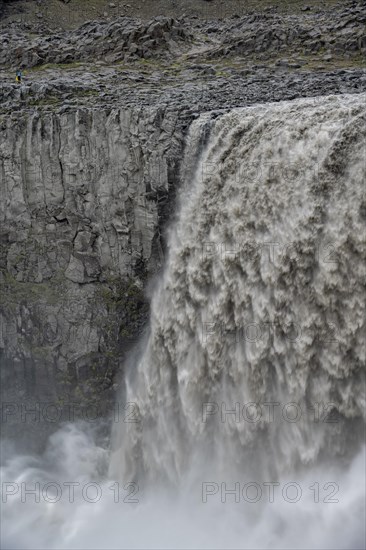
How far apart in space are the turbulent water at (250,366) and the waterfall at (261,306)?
47 mm

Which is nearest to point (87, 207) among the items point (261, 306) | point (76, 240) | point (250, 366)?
point (76, 240)

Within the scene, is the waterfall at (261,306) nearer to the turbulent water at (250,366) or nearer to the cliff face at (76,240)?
the turbulent water at (250,366)

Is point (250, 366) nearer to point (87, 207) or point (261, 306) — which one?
point (261, 306)

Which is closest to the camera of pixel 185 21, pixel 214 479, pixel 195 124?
pixel 214 479

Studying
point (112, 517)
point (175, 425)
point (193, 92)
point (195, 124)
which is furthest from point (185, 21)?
point (112, 517)

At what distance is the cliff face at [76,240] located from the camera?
20219mm

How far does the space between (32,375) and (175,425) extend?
7.84 metres

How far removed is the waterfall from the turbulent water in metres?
0.05

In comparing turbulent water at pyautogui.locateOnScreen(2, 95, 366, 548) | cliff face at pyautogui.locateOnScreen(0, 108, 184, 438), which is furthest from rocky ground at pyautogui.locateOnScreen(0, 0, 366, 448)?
turbulent water at pyautogui.locateOnScreen(2, 95, 366, 548)

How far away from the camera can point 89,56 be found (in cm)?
3341

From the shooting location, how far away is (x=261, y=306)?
50.1 ft

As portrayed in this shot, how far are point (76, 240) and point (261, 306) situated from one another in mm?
9570

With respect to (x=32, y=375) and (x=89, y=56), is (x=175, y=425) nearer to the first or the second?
(x=32, y=375)

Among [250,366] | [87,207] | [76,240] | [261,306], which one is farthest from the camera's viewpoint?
[76,240]
